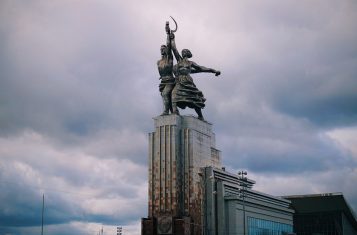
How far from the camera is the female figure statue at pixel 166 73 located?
4638 inches

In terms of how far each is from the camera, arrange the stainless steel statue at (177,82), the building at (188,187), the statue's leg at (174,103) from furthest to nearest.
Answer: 1. the stainless steel statue at (177,82)
2. the statue's leg at (174,103)
3. the building at (188,187)

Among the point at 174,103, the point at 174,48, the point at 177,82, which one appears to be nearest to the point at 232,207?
the point at 174,103

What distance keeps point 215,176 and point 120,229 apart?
2153 cm

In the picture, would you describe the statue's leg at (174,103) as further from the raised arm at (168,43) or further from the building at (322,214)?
the building at (322,214)

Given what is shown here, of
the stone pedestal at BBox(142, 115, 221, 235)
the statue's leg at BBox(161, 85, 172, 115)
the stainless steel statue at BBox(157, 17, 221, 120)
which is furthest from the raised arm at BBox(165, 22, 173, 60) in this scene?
the stone pedestal at BBox(142, 115, 221, 235)

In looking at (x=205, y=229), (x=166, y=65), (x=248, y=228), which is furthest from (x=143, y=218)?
(x=166, y=65)

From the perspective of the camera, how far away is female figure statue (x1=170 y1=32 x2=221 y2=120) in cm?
11669

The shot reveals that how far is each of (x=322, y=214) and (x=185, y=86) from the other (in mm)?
62337

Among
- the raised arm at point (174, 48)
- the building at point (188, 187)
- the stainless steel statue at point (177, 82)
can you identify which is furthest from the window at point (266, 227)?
the raised arm at point (174, 48)

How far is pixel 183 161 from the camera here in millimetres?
112438

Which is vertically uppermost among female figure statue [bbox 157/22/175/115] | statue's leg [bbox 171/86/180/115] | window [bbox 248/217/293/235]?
female figure statue [bbox 157/22/175/115]

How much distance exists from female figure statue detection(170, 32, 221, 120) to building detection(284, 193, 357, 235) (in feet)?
164

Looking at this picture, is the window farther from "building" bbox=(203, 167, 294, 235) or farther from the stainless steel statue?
the stainless steel statue

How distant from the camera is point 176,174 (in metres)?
111
